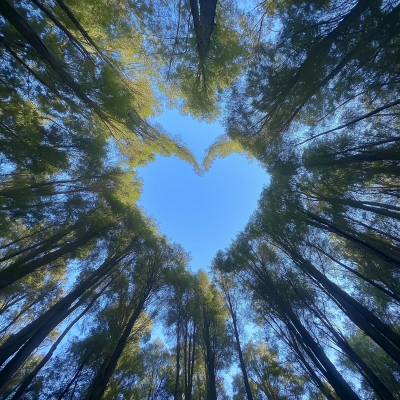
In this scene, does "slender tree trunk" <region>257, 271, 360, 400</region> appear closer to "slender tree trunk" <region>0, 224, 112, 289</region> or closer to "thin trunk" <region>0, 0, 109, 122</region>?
"slender tree trunk" <region>0, 224, 112, 289</region>

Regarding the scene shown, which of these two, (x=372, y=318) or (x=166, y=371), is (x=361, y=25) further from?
(x=166, y=371)

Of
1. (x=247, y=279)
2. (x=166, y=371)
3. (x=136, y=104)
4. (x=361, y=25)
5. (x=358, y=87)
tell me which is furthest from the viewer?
(x=166, y=371)

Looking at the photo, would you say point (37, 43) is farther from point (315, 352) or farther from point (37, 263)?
point (315, 352)

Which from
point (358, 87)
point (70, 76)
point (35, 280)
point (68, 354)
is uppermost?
point (35, 280)

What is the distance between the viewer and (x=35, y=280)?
9.01 metres

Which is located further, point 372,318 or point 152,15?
point 152,15

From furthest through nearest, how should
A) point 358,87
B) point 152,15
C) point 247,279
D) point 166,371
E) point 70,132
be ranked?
1. point 166,371
2. point 247,279
3. point 70,132
4. point 152,15
5. point 358,87

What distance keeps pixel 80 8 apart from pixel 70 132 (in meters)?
3.41

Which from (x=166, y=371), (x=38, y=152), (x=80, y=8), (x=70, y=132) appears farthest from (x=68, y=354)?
(x=80, y=8)

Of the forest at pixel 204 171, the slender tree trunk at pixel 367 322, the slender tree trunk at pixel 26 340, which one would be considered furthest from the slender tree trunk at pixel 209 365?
the slender tree trunk at pixel 26 340

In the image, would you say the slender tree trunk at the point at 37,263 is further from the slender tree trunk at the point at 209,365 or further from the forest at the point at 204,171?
the slender tree trunk at the point at 209,365

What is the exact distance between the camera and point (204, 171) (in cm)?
925

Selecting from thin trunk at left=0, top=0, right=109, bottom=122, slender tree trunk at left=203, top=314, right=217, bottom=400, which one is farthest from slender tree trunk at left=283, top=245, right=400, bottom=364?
thin trunk at left=0, top=0, right=109, bottom=122

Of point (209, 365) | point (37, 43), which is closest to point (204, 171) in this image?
point (37, 43)
